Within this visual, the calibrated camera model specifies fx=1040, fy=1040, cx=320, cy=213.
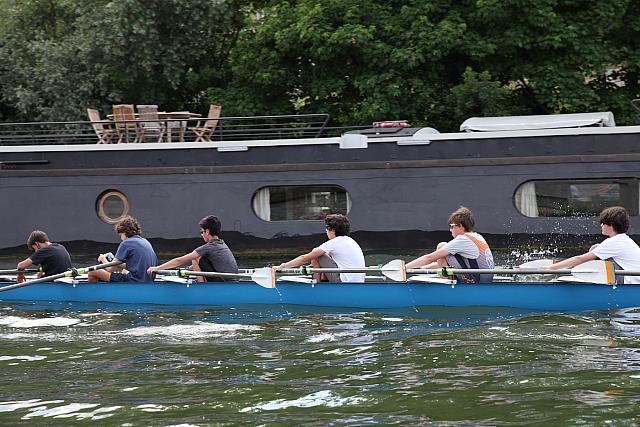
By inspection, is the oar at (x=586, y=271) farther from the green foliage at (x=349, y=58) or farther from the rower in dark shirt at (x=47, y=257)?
the green foliage at (x=349, y=58)

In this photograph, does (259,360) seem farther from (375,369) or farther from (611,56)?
(611,56)

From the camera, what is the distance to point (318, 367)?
10328 mm

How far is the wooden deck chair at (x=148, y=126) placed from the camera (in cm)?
1956

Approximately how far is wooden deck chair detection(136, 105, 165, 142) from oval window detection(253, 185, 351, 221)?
237 cm

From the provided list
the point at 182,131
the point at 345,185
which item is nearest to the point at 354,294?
the point at 345,185

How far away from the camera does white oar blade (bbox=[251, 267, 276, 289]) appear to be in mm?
13227

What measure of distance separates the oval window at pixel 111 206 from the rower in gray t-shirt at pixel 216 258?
5623 millimetres

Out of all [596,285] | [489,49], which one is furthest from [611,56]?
[596,285]

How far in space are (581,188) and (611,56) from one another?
22.8 ft

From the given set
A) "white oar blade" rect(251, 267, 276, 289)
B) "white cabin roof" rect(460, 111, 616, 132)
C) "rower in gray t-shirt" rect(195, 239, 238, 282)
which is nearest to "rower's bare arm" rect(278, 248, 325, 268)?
"white oar blade" rect(251, 267, 276, 289)

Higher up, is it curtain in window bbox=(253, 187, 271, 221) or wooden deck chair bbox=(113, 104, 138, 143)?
wooden deck chair bbox=(113, 104, 138, 143)

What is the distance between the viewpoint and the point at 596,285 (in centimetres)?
1227

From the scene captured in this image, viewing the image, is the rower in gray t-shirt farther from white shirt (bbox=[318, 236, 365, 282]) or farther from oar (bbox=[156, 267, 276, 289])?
white shirt (bbox=[318, 236, 365, 282])

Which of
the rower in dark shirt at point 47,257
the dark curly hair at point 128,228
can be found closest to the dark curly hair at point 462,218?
the dark curly hair at point 128,228
